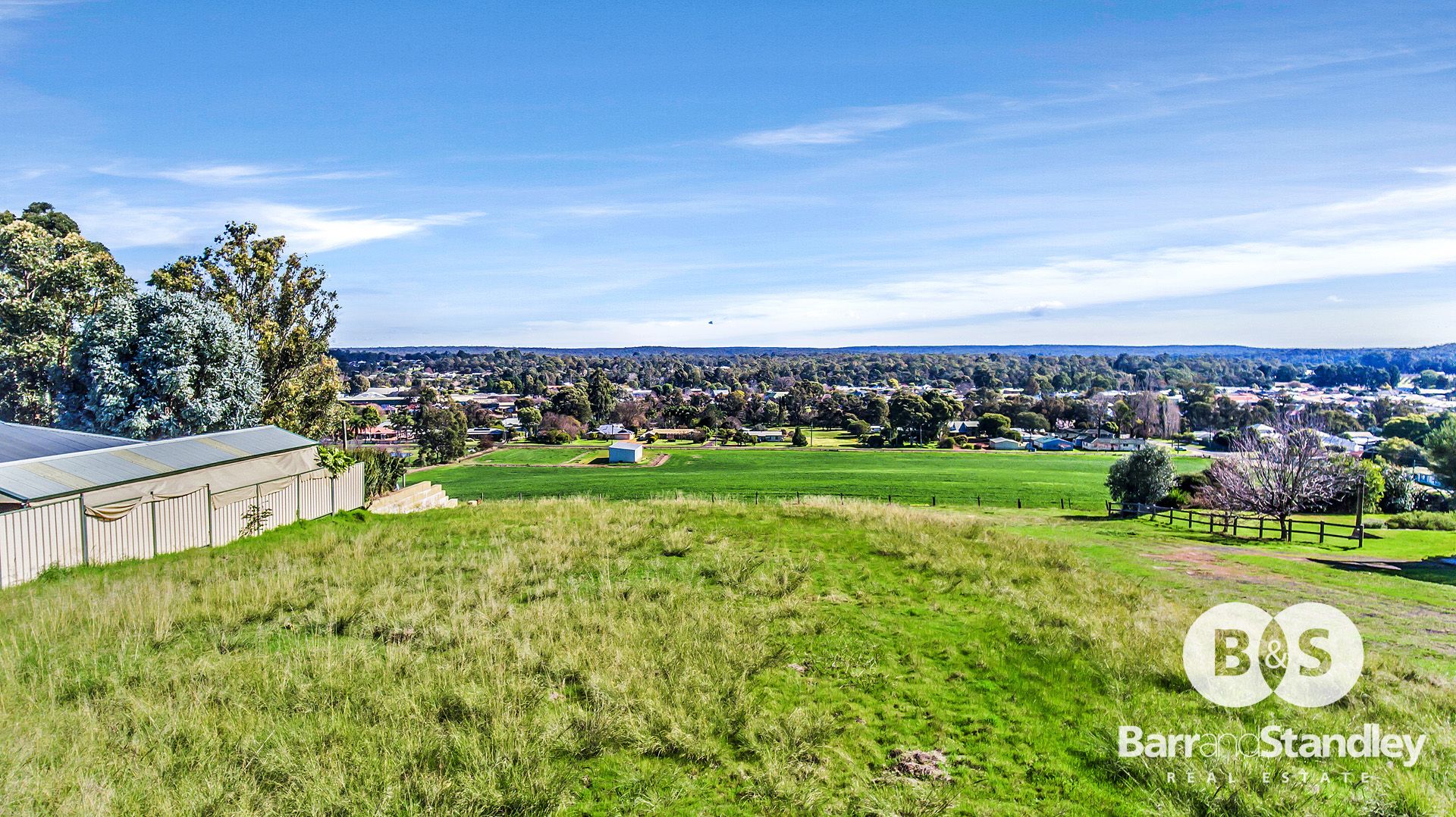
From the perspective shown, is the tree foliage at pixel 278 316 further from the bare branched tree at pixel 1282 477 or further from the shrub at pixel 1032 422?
the shrub at pixel 1032 422

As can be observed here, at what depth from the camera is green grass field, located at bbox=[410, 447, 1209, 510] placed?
53.1 m

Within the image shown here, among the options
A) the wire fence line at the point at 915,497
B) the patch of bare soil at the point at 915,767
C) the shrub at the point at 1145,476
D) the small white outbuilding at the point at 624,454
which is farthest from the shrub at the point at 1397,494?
the small white outbuilding at the point at 624,454

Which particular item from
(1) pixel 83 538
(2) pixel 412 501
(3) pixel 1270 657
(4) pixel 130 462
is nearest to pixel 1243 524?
(3) pixel 1270 657

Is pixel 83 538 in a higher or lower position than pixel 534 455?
higher

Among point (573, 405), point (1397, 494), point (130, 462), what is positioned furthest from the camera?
point (573, 405)

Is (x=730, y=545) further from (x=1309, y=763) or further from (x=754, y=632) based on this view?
(x=1309, y=763)

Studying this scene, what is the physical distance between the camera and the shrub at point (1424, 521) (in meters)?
32.8

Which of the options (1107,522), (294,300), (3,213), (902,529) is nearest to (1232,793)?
(902,529)

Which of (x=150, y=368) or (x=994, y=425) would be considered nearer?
(x=150, y=368)

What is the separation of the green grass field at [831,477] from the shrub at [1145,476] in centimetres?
531

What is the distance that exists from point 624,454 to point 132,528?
207ft

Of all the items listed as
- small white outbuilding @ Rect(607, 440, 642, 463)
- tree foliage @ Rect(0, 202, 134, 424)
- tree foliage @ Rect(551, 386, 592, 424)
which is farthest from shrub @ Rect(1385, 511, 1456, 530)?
tree foliage @ Rect(551, 386, 592, 424)

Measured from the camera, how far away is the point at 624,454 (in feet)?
254

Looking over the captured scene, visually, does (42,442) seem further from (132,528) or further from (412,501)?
(412,501)
